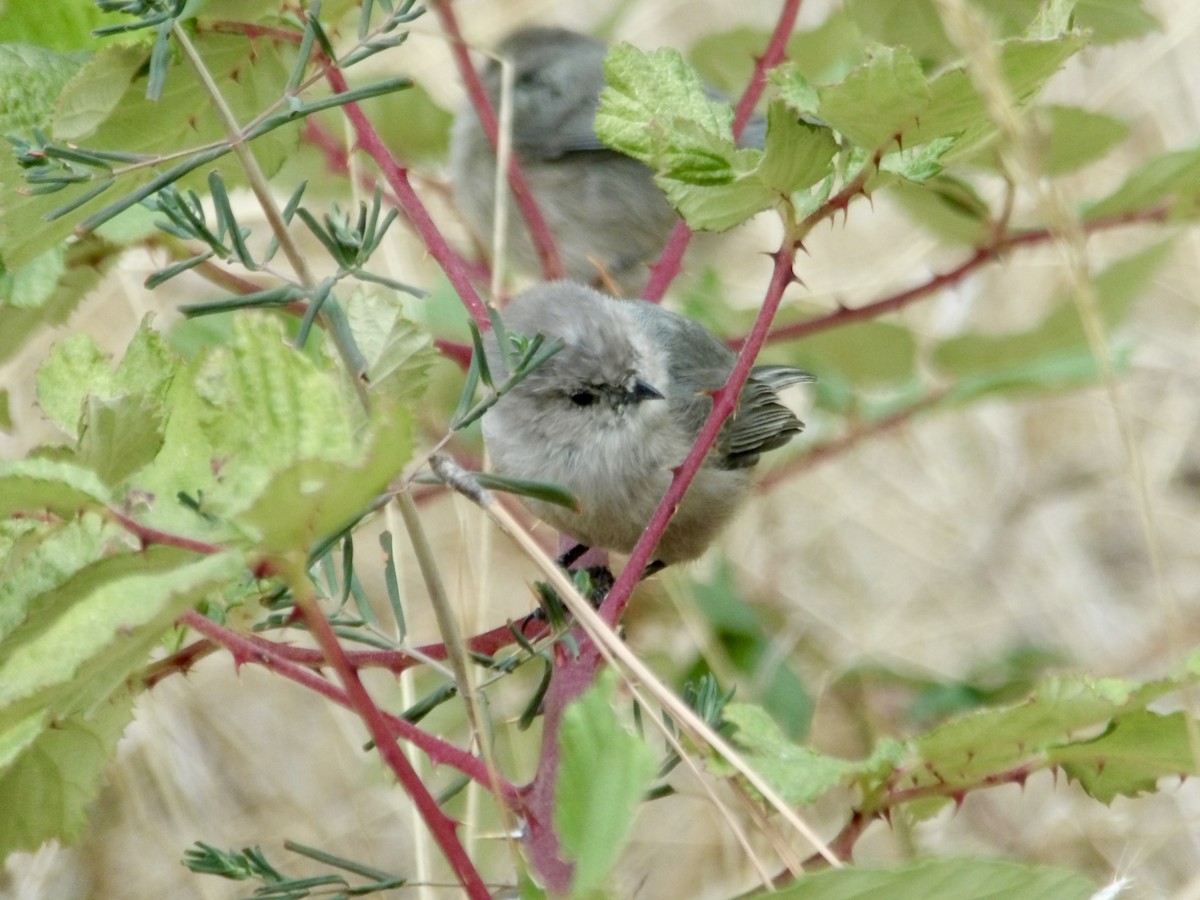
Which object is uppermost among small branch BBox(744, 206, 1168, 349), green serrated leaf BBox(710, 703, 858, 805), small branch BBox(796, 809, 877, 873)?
small branch BBox(744, 206, 1168, 349)

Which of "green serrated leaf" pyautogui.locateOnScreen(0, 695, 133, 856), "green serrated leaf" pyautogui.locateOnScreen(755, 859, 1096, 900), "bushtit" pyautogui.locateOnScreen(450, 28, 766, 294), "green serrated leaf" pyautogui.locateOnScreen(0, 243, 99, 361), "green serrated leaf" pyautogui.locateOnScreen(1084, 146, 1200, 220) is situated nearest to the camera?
"green serrated leaf" pyautogui.locateOnScreen(755, 859, 1096, 900)

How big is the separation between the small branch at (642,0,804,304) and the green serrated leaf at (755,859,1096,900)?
3.37 ft

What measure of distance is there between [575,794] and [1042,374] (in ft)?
5.73

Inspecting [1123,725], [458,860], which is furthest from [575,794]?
[1123,725]

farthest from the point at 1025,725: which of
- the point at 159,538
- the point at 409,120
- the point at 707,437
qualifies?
the point at 409,120

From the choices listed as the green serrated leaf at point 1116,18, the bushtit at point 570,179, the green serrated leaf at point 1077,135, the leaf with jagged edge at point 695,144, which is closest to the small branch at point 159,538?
the leaf with jagged edge at point 695,144

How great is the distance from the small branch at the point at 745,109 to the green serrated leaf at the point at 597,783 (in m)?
1.04

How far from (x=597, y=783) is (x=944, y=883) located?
27 cm

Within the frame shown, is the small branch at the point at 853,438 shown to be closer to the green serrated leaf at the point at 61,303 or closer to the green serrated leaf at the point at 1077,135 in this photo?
the green serrated leaf at the point at 1077,135

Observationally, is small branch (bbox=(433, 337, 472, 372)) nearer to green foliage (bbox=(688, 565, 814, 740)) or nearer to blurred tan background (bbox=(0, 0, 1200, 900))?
blurred tan background (bbox=(0, 0, 1200, 900))

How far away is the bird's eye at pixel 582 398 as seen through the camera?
211 centimetres

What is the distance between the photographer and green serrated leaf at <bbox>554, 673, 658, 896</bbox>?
2.54 ft

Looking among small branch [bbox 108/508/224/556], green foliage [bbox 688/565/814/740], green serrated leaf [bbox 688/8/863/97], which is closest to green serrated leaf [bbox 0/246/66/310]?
small branch [bbox 108/508/224/556]

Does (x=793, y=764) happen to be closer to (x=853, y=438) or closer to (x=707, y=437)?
(x=707, y=437)
